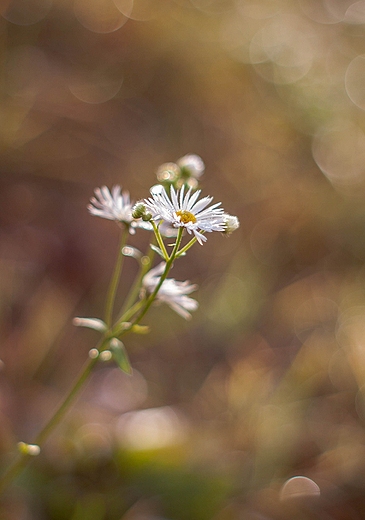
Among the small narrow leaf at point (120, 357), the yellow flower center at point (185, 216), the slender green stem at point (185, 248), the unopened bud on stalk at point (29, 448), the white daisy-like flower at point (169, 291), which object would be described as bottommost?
the unopened bud on stalk at point (29, 448)

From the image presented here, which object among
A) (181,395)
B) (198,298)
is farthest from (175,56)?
(181,395)

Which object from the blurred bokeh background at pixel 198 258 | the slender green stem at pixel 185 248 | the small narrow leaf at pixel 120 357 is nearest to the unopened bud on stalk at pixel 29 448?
the small narrow leaf at pixel 120 357

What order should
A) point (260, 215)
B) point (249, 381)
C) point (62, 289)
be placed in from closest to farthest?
point (249, 381) < point (62, 289) < point (260, 215)

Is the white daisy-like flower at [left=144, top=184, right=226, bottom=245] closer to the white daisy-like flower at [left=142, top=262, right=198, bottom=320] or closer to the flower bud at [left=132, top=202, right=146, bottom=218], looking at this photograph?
the flower bud at [left=132, top=202, right=146, bottom=218]

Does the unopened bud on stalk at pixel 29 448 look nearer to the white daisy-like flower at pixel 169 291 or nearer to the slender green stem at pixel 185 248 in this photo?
the white daisy-like flower at pixel 169 291

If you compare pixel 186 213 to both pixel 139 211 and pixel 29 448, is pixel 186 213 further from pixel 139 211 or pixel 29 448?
pixel 29 448

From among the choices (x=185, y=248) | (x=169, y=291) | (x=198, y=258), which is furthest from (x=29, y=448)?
(x=198, y=258)

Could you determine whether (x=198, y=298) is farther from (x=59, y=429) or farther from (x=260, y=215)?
(x=59, y=429)
